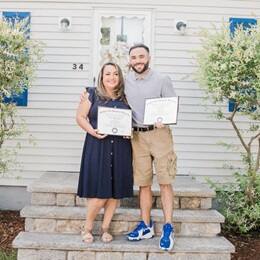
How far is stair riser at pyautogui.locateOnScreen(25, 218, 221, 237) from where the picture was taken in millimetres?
4488

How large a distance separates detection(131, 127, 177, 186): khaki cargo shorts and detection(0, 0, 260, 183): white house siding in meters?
1.92

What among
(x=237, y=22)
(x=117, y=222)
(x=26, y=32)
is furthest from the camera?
(x=237, y=22)

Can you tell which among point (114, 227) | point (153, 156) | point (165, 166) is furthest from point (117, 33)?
point (114, 227)

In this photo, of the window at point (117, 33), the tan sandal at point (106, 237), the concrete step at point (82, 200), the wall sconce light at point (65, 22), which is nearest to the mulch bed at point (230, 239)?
the concrete step at point (82, 200)

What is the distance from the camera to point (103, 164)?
13.1 feet

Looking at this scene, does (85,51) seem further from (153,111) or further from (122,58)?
(153,111)

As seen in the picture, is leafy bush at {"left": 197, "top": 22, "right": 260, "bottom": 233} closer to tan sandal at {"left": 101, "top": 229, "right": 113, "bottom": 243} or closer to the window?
the window

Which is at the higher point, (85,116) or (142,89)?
(142,89)

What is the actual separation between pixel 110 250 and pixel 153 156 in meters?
0.92

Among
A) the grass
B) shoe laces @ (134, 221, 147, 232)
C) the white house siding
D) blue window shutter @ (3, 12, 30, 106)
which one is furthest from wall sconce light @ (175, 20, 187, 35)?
the grass

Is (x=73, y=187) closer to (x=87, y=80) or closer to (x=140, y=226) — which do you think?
(x=140, y=226)

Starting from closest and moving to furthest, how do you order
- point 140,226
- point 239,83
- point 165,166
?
point 165,166, point 140,226, point 239,83

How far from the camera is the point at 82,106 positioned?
3949mm

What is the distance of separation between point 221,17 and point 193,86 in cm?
95
